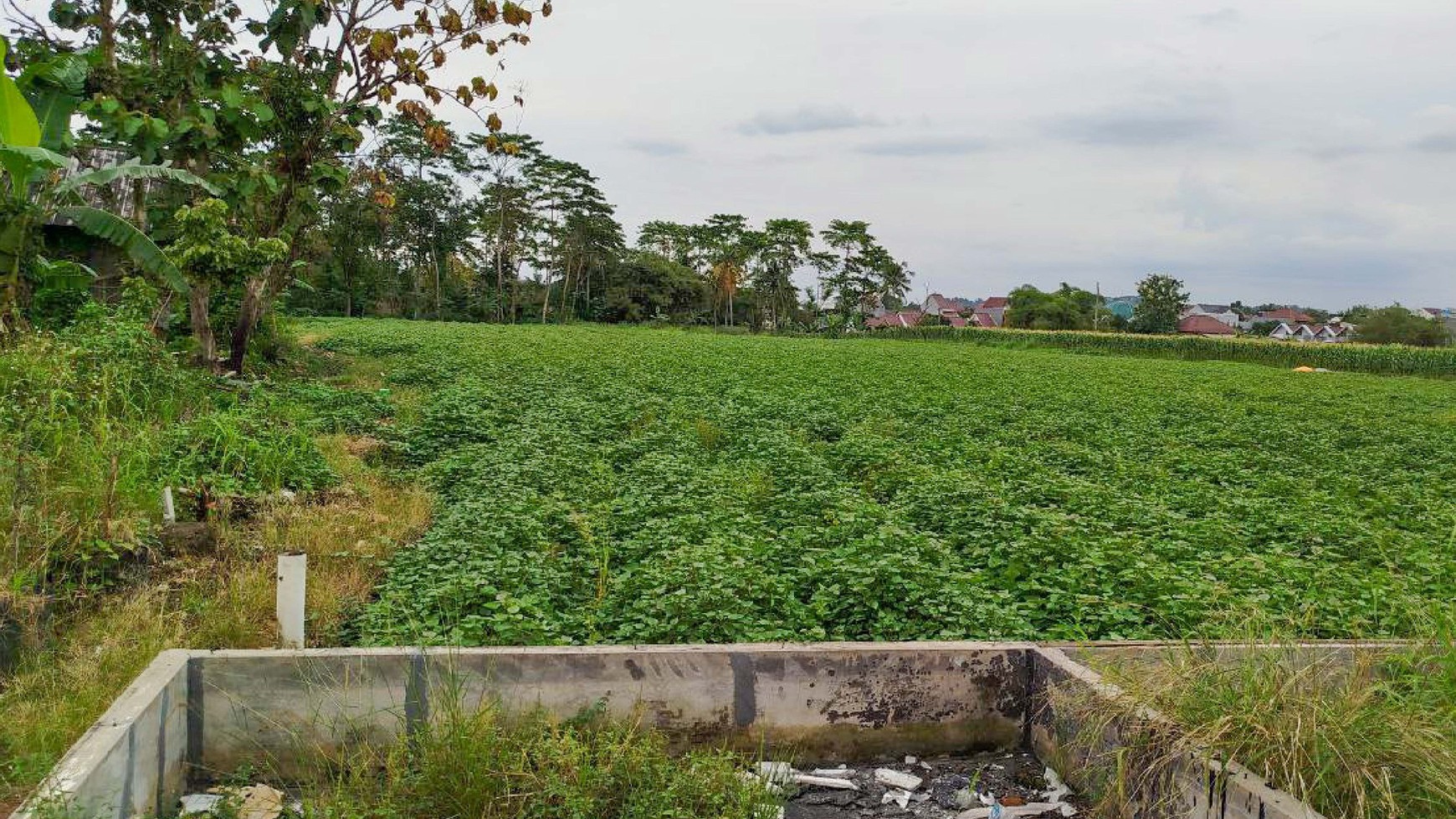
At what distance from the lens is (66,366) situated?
597 cm

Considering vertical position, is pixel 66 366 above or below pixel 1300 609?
above

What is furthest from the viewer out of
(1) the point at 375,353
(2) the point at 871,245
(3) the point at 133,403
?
(2) the point at 871,245

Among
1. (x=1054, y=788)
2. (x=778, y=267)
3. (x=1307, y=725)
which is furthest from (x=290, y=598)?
(x=778, y=267)

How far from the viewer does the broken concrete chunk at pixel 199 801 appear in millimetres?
3340

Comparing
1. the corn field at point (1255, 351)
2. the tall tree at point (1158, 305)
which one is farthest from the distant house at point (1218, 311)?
the corn field at point (1255, 351)

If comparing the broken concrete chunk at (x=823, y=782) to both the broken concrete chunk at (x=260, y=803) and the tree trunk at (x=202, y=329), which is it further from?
the tree trunk at (x=202, y=329)

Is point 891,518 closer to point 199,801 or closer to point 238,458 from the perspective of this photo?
point 199,801

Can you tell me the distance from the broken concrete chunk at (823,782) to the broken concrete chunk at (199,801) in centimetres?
217

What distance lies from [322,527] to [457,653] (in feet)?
10.2

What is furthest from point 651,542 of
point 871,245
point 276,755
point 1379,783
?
point 871,245

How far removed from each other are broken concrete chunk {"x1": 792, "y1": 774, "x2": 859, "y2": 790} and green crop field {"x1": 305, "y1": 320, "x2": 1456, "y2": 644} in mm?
881

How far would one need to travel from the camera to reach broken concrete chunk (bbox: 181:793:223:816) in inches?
131

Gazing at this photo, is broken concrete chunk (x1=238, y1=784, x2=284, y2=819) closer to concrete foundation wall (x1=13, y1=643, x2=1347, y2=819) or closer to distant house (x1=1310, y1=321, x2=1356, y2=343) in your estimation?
concrete foundation wall (x1=13, y1=643, x2=1347, y2=819)

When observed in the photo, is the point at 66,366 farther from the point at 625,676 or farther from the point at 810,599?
the point at 810,599
